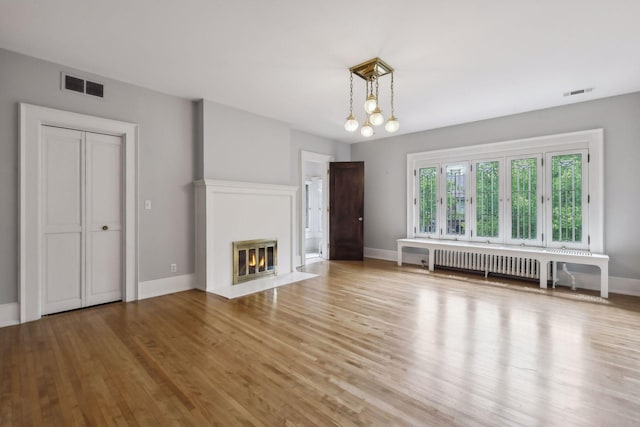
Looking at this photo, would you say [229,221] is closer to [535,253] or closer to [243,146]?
[243,146]

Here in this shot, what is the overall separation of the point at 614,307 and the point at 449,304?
6.46 ft

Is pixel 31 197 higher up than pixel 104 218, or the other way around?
pixel 31 197

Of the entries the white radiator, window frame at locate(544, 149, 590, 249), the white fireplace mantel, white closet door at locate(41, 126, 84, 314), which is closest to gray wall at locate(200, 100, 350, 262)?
the white fireplace mantel

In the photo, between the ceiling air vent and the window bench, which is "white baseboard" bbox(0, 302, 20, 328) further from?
the window bench

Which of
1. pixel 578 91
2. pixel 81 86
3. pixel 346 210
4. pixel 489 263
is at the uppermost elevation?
pixel 578 91

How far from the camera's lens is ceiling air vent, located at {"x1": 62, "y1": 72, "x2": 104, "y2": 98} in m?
3.28

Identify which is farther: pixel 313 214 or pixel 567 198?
pixel 313 214

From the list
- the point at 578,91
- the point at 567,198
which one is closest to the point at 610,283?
the point at 567,198

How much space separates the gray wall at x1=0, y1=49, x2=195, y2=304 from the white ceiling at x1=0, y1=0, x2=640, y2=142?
0.22 m

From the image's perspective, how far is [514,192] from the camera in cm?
507

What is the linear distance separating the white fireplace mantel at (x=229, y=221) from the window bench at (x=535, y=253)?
8.65 feet

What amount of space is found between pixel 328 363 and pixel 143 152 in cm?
350

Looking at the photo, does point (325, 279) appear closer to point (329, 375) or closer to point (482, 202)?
point (329, 375)

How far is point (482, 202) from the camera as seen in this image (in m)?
5.41
